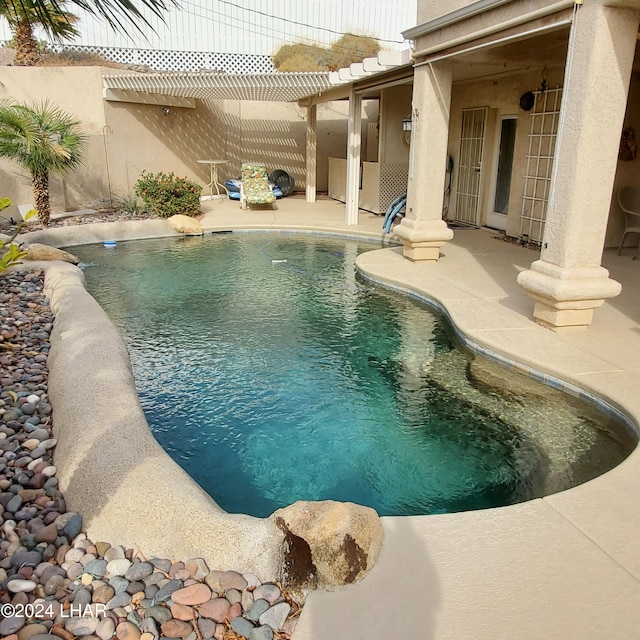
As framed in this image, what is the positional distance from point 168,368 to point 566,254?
150 inches

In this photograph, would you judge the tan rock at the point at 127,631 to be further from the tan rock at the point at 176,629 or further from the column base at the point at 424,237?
the column base at the point at 424,237

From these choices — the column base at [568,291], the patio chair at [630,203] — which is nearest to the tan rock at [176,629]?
the column base at [568,291]

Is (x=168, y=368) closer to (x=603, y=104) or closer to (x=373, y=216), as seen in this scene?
(x=603, y=104)

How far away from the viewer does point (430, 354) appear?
5.74 m

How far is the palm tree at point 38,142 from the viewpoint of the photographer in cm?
1027

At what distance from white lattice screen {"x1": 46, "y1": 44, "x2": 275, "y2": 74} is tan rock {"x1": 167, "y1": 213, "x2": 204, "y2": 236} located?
1201 cm

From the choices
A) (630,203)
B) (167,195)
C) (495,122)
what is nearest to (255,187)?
(167,195)

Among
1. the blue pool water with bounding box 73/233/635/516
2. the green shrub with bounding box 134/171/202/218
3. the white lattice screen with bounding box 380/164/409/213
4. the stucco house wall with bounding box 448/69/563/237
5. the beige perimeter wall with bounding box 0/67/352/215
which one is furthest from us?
the white lattice screen with bounding box 380/164/409/213

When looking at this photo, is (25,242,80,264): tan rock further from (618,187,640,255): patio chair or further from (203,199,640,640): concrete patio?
(618,187,640,255): patio chair

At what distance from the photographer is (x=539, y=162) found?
31.8 ft

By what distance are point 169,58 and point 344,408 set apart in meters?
21.0

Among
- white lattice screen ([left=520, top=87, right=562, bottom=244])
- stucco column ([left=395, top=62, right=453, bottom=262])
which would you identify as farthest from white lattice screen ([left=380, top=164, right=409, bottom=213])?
stucco column ([left=395, top=62, right=453, bottom=262])

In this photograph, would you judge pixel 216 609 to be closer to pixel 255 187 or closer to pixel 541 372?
pixel 541 372

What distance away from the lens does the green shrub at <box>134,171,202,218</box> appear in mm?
12789
